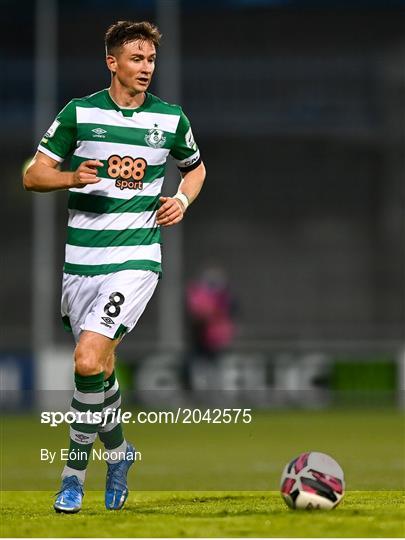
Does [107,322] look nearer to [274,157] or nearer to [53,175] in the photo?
[53,175]

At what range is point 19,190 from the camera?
34000 millimetres

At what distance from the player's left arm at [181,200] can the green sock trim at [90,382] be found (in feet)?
2.60

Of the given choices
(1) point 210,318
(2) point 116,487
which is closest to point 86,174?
(2) point 116,487

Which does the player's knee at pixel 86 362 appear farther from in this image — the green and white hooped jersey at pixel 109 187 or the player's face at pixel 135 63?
the player's face at pixel 135 63

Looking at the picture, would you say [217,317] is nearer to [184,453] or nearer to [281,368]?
[281,368]

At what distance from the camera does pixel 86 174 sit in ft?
19.9

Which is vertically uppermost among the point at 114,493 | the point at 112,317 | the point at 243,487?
the point at 112,317

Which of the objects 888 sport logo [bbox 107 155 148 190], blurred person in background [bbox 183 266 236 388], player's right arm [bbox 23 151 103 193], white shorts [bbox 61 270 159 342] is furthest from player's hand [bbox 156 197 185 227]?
blurred person in background [bbox 183 266 236 388]

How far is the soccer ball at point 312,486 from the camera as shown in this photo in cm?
601

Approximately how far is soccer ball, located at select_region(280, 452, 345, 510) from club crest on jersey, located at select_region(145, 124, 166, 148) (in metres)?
1.68

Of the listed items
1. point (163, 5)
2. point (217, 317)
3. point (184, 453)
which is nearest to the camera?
point (184, 453)

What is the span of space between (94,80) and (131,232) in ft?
86.7

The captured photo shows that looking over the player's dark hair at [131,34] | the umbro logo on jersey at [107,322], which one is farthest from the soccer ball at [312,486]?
the player's dark hair at [131,34]

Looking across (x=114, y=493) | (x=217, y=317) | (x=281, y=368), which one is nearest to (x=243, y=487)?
(x=114, y=493)
